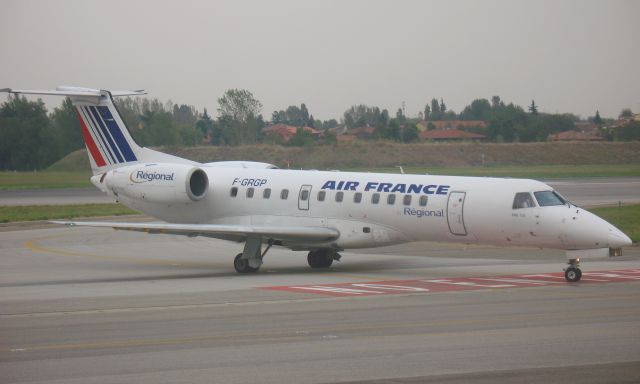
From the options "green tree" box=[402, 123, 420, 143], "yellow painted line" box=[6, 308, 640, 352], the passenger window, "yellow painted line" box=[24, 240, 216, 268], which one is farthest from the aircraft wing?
"green tree" box=[402, 123, 420, 143]

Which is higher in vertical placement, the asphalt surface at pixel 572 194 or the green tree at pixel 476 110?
the green tree at pixel 476 110

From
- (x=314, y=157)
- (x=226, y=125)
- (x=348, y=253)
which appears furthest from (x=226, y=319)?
(x=226, y=125)

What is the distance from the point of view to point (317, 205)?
27.9m

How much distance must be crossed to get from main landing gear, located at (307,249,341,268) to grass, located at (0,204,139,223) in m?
21.8

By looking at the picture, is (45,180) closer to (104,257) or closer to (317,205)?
(104,257)

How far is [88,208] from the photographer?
51875mm

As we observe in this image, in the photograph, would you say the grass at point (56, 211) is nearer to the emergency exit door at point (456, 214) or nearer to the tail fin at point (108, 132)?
the tail fin at point (108, 132)

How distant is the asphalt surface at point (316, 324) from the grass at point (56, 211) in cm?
1758

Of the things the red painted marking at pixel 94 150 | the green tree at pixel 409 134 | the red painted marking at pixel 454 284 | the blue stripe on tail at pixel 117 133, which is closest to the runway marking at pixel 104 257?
the red painted marking at pixel 94 150

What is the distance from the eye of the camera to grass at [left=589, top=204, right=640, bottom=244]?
36.8 metres

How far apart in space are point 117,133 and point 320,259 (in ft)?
26.7

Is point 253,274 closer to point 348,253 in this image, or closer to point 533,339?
point 348,253

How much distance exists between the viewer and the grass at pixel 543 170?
70188 millimetres

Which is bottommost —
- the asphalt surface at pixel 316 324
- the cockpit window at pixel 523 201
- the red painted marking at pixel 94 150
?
the asphalt surface at pixel 316 324
